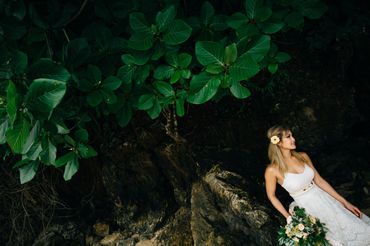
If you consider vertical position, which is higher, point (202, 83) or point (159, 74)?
point (202, 83)

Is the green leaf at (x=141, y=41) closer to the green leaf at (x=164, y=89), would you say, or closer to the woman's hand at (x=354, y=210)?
the green leaf at (x=164, y=89)

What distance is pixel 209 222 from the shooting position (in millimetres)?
3367

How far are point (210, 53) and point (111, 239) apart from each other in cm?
252

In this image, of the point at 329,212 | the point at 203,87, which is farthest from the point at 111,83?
the point at 329,212

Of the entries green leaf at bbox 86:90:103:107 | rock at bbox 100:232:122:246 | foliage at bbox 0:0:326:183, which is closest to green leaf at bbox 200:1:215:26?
foliage at bbox 0:0:326:183

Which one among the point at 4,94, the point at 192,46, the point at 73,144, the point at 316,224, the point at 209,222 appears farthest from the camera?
the point at 209,222

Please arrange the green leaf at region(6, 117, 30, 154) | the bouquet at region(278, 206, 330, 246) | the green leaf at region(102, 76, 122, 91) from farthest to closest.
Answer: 1. the bouquet at region(278, 206, 330, 246)
2. the green leaf at region(102, 76, 122, 91)
3. the green leaf at region(6, 117, 30, 154)

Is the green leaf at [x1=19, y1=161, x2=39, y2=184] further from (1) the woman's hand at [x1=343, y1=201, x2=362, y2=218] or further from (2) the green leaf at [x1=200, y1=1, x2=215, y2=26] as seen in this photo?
(1) the woman's hand at [x1=343, y1=201, x2=362, y2=218]

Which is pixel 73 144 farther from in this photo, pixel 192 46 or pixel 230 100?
pixel 230 100

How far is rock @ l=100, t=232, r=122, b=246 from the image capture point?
376 centimetres

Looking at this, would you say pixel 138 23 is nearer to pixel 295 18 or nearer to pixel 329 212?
Answer: pixel 295 18

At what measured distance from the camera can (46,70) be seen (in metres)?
1.73

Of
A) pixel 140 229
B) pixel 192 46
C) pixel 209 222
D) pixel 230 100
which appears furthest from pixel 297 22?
pixel 140 229

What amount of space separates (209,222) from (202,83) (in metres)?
1.77
